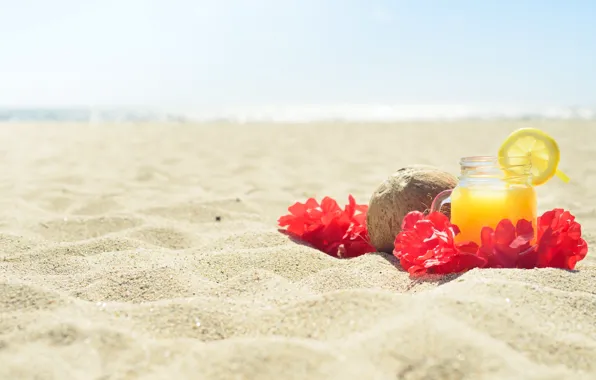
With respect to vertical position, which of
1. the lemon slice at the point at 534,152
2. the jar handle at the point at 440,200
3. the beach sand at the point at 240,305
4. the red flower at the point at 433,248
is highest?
the lemon slice at the point at 534,152

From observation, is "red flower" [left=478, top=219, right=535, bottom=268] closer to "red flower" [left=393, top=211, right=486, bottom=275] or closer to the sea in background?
"red flower" [left=393, top=211, right=486, bottom=275]

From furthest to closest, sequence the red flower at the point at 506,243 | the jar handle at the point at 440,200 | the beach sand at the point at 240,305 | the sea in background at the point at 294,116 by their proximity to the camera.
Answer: the sea in background at the point at 294,116, the jar handle at the point at 440,200, the red flower at the point at 506,243, the beach sand at the point at 240,305

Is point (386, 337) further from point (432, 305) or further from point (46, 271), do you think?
point (46, 271)

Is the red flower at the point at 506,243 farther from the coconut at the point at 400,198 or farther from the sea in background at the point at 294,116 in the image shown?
the sea in background at the point at 294,116

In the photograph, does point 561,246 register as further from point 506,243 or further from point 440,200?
point 440,200

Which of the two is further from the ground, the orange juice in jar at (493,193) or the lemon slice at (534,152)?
the lemon slice at (534,152)

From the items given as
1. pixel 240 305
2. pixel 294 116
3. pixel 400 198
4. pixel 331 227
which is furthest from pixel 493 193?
pixel 294 116

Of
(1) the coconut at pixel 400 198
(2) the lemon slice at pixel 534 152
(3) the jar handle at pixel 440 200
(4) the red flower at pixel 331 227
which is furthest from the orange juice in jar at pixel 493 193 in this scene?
(4) the red flower at pixel 331 227
